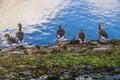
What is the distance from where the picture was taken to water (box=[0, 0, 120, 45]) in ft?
134

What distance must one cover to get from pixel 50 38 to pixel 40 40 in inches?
35.7

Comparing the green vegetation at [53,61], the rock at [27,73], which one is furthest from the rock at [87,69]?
the rock at [27,73]

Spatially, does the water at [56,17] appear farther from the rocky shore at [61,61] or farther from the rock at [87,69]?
the rock at [87,69]

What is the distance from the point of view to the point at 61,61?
58.1 feet

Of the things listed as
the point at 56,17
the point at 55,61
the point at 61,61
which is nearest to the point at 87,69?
the point at 61,61

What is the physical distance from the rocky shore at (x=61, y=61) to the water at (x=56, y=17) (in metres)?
16.7

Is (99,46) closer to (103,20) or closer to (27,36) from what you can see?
(27,36)

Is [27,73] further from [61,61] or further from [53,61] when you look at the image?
[61,61]

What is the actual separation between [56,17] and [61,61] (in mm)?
28722

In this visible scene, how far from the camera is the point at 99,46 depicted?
20.7m

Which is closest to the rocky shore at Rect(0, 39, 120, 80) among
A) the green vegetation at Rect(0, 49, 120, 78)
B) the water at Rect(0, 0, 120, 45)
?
the green vegetation at Rect(0, 49, 120, 78)

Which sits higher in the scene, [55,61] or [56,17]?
[55,61]

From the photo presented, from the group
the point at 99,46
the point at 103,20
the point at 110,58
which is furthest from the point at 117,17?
the point at 110,58

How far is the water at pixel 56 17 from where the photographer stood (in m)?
40.8
